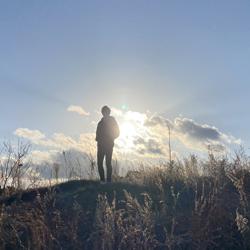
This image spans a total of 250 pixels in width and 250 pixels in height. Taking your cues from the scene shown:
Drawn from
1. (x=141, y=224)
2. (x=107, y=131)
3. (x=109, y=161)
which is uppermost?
(x=107, y=131)

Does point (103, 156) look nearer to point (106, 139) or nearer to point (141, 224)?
point (106, 139)

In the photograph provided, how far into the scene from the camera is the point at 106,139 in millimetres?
14047

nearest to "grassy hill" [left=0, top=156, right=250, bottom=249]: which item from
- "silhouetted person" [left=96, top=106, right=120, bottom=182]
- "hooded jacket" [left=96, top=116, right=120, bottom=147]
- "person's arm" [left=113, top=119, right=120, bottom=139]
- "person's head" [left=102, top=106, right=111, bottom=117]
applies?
"silhouetted person" [left=96, top=106, right=120, bottom=182]

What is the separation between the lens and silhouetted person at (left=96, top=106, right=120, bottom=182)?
552 inches

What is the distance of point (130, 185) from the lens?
1131 centimetres

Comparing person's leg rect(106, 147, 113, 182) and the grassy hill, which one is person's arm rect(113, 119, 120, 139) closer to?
person's leg rect(106, 147, 113, 182)

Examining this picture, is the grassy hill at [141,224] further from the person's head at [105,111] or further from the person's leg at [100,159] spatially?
the person's head at [105,111]

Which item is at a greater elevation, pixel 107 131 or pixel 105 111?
pixel 105 111

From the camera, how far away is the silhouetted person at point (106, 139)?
46.0 feet

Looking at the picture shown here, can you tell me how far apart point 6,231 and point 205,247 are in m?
2.82

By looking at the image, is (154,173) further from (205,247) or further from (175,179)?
(205,247)

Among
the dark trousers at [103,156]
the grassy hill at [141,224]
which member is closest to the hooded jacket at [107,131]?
the dark trousers at [103,156]

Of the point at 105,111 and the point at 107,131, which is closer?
the point at 107,131

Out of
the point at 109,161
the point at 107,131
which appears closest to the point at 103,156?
the point at 109,161
